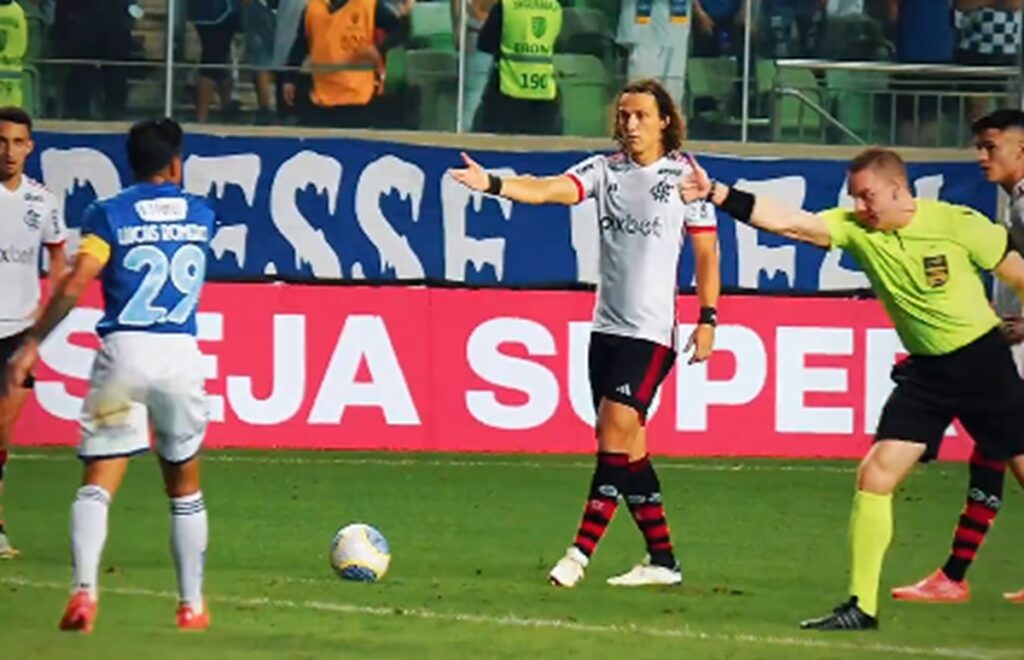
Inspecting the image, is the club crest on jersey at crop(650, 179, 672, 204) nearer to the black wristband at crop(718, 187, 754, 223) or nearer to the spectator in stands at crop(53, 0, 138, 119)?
the black wristband at crop(718, 187, 754, 223)

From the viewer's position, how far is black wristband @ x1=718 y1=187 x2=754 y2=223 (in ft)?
35.7

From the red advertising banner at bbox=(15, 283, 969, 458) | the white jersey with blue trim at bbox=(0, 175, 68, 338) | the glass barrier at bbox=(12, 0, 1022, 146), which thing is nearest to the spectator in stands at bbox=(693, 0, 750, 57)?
the glass barrier at bbox=(12, 0, 1022, 146)

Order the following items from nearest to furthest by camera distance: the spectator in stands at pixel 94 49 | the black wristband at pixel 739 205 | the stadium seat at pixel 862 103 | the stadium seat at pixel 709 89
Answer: the black wristband at pixel 739 205
the spectator in stands at pixel 94 49
the stadium seat at pixel 709 89
the stadium seat at pixel 862 103

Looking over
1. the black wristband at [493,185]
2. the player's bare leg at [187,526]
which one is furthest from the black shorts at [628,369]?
the player's bare leg at [187,526]

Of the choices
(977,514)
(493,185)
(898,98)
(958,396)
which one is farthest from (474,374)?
(958,396)

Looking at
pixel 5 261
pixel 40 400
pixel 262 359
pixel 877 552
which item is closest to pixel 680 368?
pixel 262 359

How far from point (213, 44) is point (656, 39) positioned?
3.38m

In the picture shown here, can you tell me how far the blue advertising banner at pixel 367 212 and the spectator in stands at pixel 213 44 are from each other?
0.48 metres

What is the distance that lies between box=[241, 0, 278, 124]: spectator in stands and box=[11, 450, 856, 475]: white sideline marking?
13.1 ft

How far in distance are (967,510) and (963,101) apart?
10910 millimetres

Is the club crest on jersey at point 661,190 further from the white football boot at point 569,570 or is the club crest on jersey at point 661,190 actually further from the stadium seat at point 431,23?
the stadium seat at point 431,23

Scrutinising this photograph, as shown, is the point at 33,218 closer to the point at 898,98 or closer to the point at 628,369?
the point at 628,369

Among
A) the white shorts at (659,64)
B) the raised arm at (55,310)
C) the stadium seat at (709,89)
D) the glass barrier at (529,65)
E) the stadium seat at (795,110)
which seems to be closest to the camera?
the raised arm at (55,310)

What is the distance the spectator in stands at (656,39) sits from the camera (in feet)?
72.7
